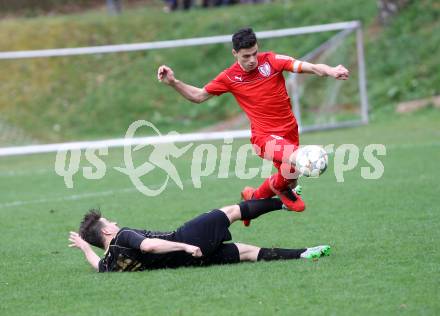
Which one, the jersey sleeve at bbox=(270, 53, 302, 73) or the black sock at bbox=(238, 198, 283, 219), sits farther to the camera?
the jersey sleeve at bbox=(270, 53, 302, 73)

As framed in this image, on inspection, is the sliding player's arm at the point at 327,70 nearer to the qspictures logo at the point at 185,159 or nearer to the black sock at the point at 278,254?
the black sock at the point at 278,254

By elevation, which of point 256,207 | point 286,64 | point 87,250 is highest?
point 286,64

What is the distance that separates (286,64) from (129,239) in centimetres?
252

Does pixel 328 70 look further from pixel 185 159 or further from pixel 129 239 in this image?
pixel 185 159

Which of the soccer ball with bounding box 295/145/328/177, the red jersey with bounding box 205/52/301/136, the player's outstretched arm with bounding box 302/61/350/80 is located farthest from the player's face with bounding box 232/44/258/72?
the soccer ball with bounding box 295/145/328/177

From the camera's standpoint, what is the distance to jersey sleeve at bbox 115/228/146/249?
292 inches

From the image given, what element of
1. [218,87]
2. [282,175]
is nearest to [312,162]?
[282,175]

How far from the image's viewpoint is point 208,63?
2488 cm

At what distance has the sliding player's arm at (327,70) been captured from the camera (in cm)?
808

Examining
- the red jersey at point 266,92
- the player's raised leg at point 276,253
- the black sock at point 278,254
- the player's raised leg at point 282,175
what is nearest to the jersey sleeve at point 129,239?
the player's raised leg at point 276,253

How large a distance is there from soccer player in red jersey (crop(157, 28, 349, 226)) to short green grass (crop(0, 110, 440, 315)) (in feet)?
2.76

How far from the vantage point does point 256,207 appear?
812 centimetres

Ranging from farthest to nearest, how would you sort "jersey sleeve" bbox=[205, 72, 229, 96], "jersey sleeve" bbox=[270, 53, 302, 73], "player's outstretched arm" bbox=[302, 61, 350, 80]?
"jersey sleeve" bbox=[205, 72, 229, 96] → "jersey sleeve" bbox=[270, 53, 302, 73] → "player's outstretched arm" bbox=[302, 61, 350, 80]

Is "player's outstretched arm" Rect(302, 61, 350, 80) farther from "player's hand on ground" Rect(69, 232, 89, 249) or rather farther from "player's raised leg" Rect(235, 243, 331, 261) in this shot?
"player's hand on ground" Rect(69, 232, 89, 249)
